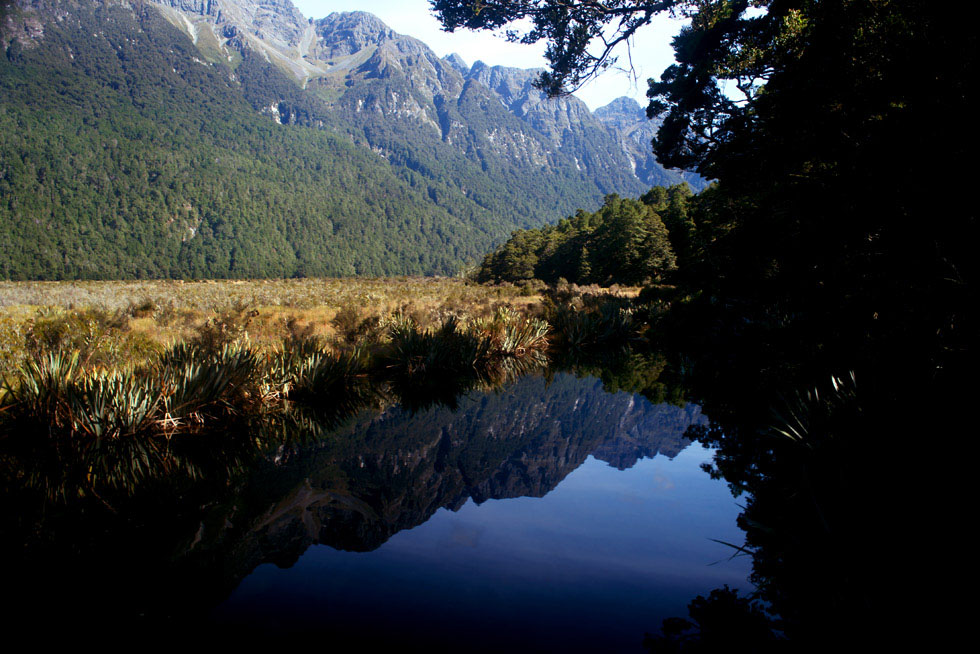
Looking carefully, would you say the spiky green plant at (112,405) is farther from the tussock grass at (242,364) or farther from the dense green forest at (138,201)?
the dense green forest at (138,201)

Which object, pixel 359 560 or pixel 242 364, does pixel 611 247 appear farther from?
pixel 359 560

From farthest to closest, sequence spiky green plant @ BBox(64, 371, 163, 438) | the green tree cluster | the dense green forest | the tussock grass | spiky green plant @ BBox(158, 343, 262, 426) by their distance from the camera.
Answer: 1. the dense green forest
2. the green tree cluster
3. spiky green plant @ BBox(158, 343, 262, 426)
4. the tussock grass
5. spiky green plant @ BBox(64, 371, 163, 438)

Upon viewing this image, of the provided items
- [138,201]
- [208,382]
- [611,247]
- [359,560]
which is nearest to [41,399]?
[208,382]

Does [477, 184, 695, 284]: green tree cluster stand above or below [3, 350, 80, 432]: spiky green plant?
above

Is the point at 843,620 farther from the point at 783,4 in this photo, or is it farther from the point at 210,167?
A: the point at 210,167

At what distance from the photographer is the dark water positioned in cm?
263

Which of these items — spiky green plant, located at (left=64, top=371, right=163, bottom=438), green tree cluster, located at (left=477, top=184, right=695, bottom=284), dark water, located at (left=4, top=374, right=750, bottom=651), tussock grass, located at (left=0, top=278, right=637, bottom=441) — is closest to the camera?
dark water, located at (left=4, top=374, right=750, bottom=651)

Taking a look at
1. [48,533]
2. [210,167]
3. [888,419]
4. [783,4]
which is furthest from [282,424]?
[210,167]

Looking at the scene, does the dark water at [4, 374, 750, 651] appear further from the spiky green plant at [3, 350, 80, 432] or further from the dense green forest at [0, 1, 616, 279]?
the dense green forest at [0, 1, 616, 279]

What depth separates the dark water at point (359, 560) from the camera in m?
2.63

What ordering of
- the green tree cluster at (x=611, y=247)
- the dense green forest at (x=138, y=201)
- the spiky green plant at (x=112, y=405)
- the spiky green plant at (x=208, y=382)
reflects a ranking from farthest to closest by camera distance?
the dense green forest at (x=138, y=201) < the green tree cluster at (x=611, y=247) < the spiky green plant at (x=208, y=382) < the spiky green plant at (x=112, y=405)

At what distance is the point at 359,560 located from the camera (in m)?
3.38

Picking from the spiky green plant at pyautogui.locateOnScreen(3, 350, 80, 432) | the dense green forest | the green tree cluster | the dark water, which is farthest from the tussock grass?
the dense green forest

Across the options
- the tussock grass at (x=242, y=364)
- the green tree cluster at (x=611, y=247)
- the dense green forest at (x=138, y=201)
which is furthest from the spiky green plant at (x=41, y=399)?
the dense green forest at (x=138, y=201)
